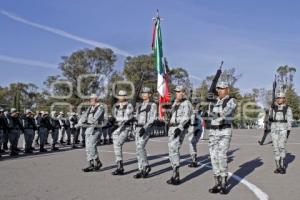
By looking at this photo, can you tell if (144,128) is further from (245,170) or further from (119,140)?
(245,170)

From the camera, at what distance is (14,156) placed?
16.0 m

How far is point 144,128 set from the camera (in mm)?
10102

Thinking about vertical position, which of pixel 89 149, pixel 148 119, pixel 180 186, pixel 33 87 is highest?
pixel 33 87

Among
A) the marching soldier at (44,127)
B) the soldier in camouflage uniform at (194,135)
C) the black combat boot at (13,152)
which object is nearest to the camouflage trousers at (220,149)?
the soldier in camouflage uniform at (194,135)

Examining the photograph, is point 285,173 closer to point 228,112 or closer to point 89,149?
point 228,112

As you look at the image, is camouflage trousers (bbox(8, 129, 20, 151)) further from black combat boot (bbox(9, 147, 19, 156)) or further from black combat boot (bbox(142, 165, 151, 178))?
black combat boot (bbox(142, 165, 151, 178))

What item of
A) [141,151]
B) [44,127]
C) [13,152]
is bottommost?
[13,152]

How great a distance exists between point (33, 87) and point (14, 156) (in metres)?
75.0

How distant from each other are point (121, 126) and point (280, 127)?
14.2 ft

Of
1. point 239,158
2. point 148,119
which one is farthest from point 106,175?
point 239,158

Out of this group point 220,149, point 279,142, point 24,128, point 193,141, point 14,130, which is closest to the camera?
point 220,149

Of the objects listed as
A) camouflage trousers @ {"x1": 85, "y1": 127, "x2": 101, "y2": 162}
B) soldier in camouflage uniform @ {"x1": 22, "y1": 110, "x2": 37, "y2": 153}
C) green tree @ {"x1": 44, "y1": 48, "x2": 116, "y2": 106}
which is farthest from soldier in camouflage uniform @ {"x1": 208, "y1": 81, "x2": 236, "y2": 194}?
green tree @ {"x1": 44, "y1": 48, "x2": 116, "y2": 106}

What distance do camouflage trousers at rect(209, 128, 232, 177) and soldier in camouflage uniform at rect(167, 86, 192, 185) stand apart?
0.84 m

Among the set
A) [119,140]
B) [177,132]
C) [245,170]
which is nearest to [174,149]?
[177,132]
